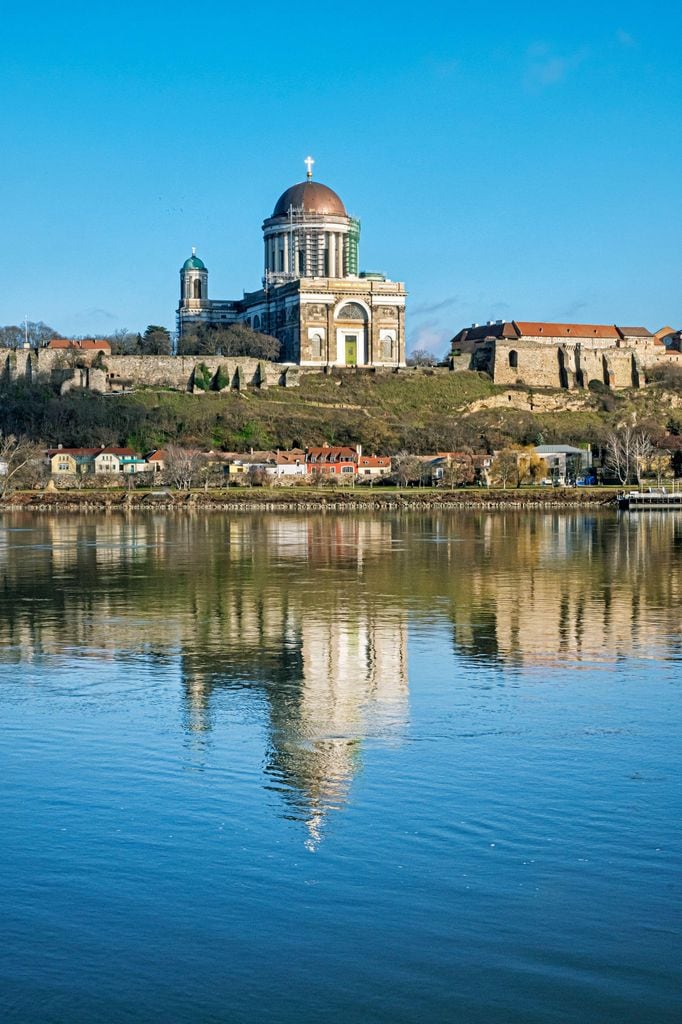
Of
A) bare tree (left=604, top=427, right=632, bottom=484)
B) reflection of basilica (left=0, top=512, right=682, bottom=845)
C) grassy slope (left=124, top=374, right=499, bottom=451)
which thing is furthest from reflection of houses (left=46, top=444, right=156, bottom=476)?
reflection of basilica (left=0, top=512, right=682, bottom=845)

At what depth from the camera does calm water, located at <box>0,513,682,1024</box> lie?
7004mm

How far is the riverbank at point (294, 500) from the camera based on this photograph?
6069 centimetres

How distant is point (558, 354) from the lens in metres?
87.4

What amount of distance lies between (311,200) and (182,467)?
2981 centimetres

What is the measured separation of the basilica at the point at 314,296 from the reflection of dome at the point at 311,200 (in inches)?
2.7

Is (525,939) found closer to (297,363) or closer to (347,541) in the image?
(347,541)

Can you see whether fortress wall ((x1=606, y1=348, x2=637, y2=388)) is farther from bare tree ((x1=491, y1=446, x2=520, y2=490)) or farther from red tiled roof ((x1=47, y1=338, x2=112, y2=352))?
red tiled roof ((x1=47, y1=338, x2=112, y2=352))

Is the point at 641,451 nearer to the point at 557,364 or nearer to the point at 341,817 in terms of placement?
the point at 557,364

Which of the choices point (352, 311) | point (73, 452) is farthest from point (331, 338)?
point (73, 452)

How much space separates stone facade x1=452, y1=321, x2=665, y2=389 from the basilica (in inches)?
266

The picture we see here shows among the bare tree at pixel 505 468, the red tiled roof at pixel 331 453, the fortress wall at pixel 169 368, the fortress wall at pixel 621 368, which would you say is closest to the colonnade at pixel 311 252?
the fortress wall at pixel 169 368

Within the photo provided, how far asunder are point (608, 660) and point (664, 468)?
6037 cm

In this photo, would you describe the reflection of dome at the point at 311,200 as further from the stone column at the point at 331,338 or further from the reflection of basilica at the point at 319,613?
the reflection of basilica at the point at 319,613

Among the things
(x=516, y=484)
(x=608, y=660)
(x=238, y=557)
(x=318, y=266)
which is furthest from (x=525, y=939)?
(x=318, y=266)
